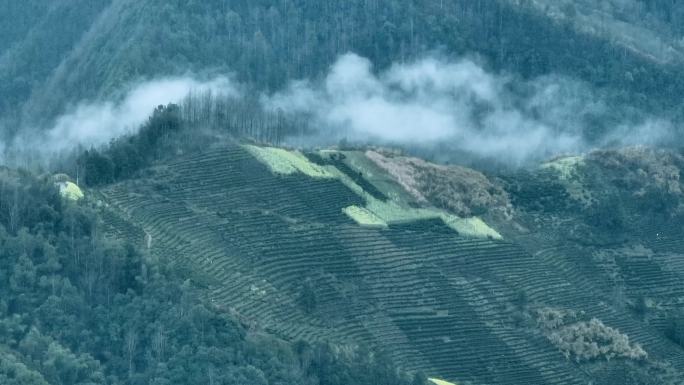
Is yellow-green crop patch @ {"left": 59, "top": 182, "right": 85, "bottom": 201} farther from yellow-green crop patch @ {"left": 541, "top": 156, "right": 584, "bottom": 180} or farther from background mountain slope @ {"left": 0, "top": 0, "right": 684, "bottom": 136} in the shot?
yellow-green crop patch @ {"left": 541, "top": 156, "right": 584, "bottom": 180}

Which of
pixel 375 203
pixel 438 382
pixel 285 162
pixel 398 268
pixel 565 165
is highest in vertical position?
pixel 285 162

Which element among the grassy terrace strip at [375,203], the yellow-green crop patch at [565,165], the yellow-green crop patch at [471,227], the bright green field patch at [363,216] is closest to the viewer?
the bright green field patch at [363,216]

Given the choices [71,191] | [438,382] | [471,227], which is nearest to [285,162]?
[471,227]

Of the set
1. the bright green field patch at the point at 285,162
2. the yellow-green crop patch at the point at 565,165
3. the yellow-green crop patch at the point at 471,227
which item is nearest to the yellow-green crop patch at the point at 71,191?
the bright green field patch at the point at 285,162

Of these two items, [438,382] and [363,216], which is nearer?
[438,382]

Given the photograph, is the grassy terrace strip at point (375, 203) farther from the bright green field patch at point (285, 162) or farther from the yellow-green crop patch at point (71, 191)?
the yellow-green crop patch at point (71, 191)

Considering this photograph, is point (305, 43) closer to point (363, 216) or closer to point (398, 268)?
point (363, 216)

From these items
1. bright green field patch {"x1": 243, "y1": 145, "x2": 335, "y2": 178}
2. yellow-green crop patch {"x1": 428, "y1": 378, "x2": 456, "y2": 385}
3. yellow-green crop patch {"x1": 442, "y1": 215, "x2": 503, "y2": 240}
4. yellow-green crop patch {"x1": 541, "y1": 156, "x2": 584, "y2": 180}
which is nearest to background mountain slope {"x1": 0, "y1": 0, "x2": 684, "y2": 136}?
yellow-green crop patch {"x1": 541, "y1": 156, "x2": 584, "y2": 180}
